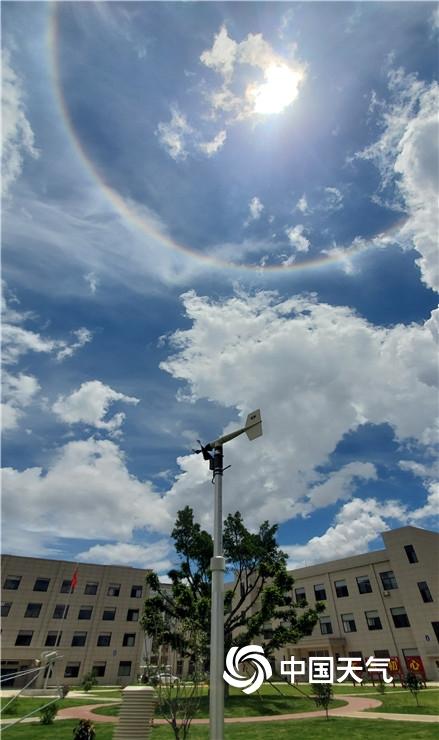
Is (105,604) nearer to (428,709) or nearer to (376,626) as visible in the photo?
(376,626)

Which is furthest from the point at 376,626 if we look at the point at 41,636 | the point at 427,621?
the point at 41,636

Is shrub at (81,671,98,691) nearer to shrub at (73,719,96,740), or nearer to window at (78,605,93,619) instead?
window at (78,605,93,619)

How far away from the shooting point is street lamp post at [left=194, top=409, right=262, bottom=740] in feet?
18.2

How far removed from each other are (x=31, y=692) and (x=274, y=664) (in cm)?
3219

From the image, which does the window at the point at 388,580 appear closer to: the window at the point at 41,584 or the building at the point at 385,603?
the building at the point at 385,603

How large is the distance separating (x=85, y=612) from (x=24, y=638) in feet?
24.3

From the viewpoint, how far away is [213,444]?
7.61 meters

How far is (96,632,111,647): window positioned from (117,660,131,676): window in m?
3.16

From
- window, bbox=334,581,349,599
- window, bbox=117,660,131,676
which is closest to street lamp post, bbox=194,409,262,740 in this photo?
window, bbox=334,581,349,599

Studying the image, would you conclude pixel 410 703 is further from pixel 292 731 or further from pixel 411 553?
pixel 411 553

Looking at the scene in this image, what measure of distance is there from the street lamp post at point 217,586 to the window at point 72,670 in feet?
184

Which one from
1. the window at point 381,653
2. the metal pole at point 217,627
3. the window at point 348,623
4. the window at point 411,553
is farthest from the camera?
the window at point 348,623

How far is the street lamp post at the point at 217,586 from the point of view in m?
5.56

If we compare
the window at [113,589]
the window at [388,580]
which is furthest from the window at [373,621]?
the window at [113,589]
